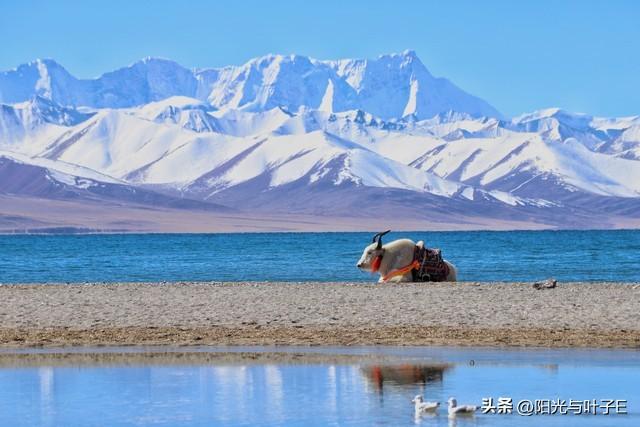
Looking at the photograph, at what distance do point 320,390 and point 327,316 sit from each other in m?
8.27

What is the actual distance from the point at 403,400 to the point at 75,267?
45053 mm

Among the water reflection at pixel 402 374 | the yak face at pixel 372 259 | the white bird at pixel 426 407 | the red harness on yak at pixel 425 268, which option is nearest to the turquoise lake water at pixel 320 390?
the water reflection at pixel 402 374

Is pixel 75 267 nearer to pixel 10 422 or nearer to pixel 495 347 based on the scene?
pixel 495 347

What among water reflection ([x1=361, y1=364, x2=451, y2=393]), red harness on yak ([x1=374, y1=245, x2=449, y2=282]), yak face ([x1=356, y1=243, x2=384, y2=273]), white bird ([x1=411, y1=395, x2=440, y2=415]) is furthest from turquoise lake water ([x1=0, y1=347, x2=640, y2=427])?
yak face ([x1=356, y1=243, x2=384, y2=273])

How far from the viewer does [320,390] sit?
634 inches

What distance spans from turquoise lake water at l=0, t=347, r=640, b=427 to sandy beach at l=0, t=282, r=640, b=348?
217 centimetres

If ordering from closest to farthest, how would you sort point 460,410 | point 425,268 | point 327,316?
1. point 460,410
2. point 327,316
3. point 425,268

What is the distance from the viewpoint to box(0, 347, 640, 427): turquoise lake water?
556 inches

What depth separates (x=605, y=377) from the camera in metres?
16.9
